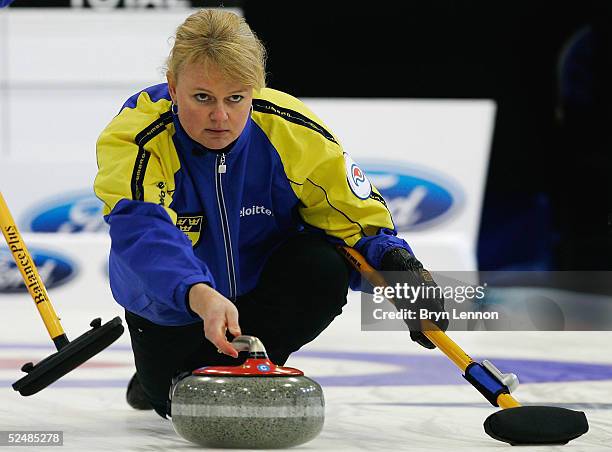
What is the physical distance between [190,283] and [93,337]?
0.46m

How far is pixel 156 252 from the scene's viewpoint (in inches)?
69.1

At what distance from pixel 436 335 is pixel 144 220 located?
538 millimetres

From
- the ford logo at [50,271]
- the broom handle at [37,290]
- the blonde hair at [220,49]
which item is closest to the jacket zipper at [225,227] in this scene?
the blonde hair at [220,49]

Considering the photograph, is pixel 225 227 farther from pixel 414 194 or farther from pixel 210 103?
pixel 414 194

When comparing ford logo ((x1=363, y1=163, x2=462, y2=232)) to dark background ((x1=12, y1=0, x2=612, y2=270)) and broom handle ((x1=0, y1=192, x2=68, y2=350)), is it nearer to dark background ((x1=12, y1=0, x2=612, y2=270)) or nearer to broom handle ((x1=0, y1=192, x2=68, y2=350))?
dark background ((x1=12, y1=0, x2=612, y2=270))

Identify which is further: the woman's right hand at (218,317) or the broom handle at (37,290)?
the broom handle at (37,290)

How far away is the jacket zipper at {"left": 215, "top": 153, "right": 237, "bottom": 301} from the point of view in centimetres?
197

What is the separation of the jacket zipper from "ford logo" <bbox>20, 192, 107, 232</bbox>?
2.84 metres

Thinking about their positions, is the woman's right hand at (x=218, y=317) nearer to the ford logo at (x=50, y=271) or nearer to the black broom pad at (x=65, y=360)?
the black broom pad at (x=65, y=360)

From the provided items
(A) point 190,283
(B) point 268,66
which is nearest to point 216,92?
(A) point 190,283

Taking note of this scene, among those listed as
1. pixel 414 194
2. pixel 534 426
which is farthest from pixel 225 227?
pixel 414 194

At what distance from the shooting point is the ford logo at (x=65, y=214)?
4891mm

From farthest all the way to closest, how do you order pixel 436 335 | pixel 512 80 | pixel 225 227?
pixel 512 80 → pixel 225 227 → pixel 436 335

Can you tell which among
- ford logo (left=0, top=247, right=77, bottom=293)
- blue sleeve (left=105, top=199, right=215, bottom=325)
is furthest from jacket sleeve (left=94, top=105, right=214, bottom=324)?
ford logo (left=0, top=247, right=77, bottom=293)
